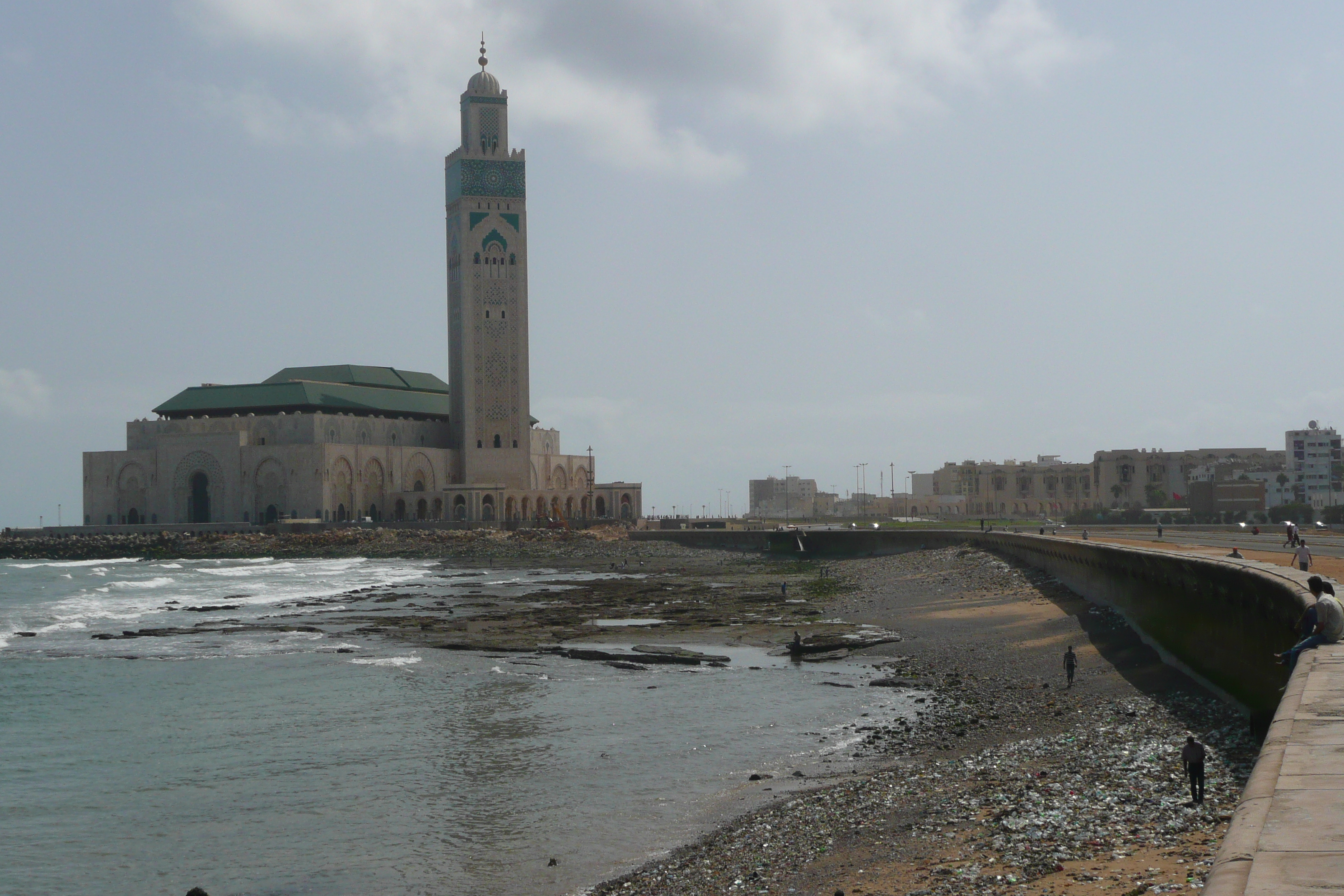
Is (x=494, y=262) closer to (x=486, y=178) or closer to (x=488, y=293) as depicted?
(x=488, y=293)

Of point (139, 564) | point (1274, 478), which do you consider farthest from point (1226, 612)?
point (1274, 478)

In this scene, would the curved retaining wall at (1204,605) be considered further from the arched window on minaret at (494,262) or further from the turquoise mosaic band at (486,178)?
the turquoise mosaic band at (486,178)

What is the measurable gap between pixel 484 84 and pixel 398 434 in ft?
111

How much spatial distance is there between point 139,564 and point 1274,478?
114410 millimetres

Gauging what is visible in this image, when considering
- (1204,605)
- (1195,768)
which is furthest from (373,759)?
(1204,605)

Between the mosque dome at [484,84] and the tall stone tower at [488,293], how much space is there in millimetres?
88

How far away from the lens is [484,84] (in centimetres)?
10794

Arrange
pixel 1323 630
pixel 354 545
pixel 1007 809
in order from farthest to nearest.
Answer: pixel 354 545 → pixel 1007 809 → pixel 1323 630

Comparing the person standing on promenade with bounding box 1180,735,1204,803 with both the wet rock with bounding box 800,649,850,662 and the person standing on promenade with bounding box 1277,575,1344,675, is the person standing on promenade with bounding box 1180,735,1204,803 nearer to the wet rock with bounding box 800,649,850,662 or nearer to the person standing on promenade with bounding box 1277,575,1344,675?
the person standing on promenade with bounding box 1277,575,1344,675

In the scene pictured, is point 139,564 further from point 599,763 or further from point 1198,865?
point 1198,865

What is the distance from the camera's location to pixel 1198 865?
357 inches

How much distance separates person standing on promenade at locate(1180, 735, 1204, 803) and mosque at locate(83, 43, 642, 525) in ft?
307

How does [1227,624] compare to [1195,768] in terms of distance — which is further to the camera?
[1227,624]

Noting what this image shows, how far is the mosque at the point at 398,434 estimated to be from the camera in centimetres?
10012
